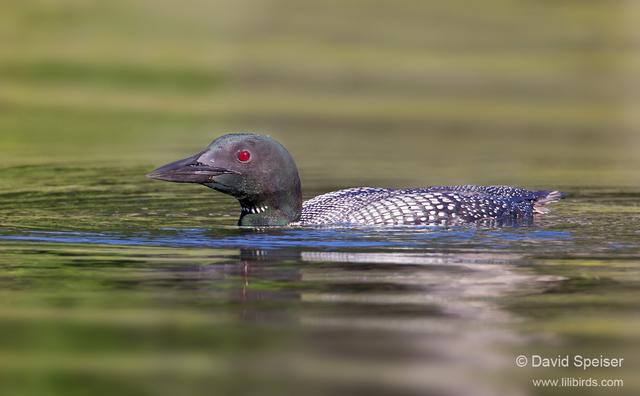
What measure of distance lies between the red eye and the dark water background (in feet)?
1.60

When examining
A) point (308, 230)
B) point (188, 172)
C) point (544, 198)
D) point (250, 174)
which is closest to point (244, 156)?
point (250, 174)

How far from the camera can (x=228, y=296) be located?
26.1 feet

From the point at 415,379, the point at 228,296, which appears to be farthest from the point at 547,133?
the point at 415,379

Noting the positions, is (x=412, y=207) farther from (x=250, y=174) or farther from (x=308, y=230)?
(x=250, y=174)

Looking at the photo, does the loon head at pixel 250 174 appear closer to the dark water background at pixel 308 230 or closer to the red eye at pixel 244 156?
the red eye at pixel 244 156

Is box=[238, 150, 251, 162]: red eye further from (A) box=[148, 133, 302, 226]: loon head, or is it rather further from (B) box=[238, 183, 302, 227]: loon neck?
(B) box=[238, 183, 302, 227]: loon neck

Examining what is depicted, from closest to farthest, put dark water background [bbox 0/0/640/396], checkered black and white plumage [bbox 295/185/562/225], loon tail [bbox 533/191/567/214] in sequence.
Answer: dark water background [bbox 0/0/640/396] → checkered black and white plumage [bbox 295/185/562/225] → loon tail [bbox 533/191/567/214]

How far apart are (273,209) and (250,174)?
0.36m

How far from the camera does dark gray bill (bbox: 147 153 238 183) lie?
10156 millimetres

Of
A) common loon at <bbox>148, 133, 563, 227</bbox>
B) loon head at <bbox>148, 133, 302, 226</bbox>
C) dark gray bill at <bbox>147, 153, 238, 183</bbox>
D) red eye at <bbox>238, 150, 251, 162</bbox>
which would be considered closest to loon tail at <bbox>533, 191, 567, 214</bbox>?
common loon at <bbox>148, 133, 563, 227</bbox>

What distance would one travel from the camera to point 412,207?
10516 mm

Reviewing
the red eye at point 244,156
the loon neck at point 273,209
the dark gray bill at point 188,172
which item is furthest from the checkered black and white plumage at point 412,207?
the dark gray bill at point 188,172

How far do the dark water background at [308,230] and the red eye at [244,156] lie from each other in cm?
49

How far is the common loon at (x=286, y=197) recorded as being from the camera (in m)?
10.3
